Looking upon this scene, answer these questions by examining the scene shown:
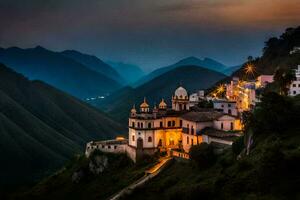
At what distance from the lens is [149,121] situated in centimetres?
6556

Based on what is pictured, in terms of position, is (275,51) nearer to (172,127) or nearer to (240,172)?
(172,127)

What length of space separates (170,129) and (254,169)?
26.3 meters

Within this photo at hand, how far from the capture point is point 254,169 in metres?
40.7

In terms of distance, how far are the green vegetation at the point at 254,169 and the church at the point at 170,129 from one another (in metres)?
6.50

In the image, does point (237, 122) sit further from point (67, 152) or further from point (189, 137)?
point (67, 152)

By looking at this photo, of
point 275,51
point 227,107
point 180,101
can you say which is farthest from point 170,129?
point 275,51

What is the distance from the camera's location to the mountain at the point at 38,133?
5015 inches

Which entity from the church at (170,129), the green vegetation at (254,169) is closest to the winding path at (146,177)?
the green vegetation at (254,169)

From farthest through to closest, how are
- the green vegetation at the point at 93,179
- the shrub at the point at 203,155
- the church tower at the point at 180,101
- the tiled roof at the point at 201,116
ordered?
1. the church tower at the point at 180,101
2. the tiled roof at the point at 201,116
3. the green vegetation at the point at 93,179
4. the shrub at the point at 203,155

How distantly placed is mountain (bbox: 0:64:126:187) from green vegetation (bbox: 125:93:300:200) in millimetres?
62640

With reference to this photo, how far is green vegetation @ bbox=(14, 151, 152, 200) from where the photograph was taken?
6166cm

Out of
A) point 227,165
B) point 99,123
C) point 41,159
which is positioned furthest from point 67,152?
point 227,165

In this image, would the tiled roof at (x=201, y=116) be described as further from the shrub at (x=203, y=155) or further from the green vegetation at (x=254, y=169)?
the shrub at (x=203, y=155)

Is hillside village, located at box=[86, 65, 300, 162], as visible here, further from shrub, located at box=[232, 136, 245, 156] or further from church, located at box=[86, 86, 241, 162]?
shrub, located at box=[232, 136, 245, 156]
